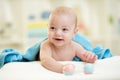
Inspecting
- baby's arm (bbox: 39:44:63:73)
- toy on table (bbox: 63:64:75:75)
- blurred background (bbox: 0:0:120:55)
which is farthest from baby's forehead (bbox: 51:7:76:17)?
blurred background (bbox: 0:0:120:55)

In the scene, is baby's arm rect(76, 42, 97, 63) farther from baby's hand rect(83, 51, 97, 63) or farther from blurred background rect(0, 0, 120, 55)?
blurred background rect(0, 0, 120, 55)

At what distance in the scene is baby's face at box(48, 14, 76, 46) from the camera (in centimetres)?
104

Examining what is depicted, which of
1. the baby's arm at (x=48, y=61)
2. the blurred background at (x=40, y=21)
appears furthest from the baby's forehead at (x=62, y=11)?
the blurred background at (x=40, y=21)

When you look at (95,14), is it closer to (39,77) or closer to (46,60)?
(46,60)

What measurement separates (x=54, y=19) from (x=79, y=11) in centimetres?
184

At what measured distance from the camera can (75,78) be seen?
30.7 inches

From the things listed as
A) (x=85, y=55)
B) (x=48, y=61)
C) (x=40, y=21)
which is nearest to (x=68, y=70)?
(x=48, y=61)

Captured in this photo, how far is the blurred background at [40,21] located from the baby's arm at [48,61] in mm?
1674

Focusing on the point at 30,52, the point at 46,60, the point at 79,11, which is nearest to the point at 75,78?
the point at 46,60

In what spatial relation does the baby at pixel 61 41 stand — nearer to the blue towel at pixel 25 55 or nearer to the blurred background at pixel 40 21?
the blue towel at pixel 25 55

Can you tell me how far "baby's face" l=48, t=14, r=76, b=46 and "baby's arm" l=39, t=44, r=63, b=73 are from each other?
4 cm

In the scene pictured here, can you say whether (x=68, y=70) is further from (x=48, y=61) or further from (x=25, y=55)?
(x=25, y=55)

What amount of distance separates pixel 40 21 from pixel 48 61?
1.87m

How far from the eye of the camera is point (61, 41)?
3.53 ft
